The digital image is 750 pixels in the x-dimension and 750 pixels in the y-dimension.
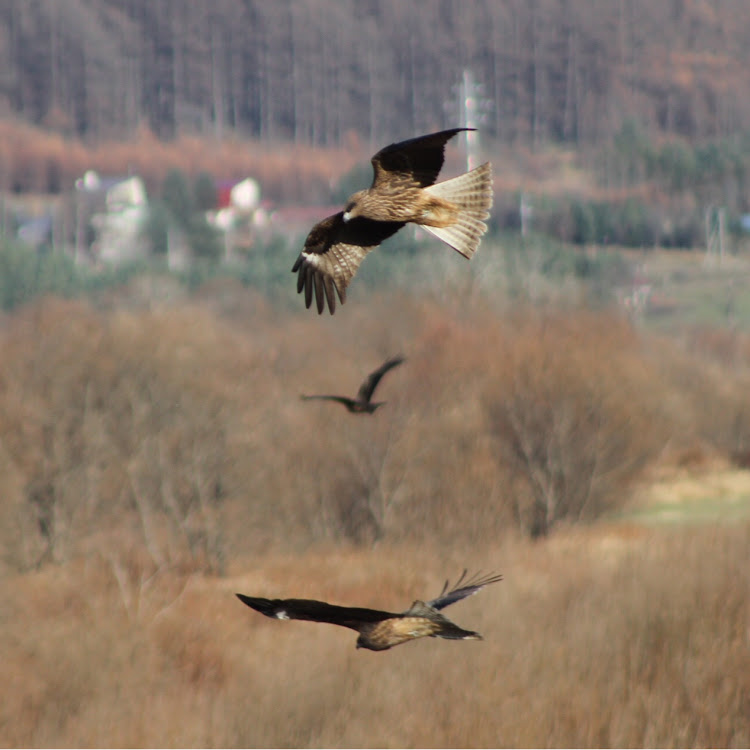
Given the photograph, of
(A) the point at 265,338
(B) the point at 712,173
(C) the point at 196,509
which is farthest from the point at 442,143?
(B) the point at 712,173

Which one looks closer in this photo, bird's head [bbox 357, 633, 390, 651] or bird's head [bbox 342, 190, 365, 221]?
bird's head [bbox 357, 633, 390, 651]

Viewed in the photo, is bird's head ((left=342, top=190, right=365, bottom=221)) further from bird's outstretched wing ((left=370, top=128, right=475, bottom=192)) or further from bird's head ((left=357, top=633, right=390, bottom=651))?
bird's head ((left=357, top=633, right=390, bottom=651))

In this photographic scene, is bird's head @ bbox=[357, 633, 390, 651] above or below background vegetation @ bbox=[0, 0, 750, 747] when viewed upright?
above

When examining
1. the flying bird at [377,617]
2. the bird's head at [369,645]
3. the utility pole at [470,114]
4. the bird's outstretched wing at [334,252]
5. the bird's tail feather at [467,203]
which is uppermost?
the bird's tail feather at [467,203]

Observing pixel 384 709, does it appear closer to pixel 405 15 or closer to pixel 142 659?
pixel 142 659

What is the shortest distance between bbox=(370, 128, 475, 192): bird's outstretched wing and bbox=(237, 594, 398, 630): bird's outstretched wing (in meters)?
2.56

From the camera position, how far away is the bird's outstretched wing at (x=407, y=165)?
7782 mm

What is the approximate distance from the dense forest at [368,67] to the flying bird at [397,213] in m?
105

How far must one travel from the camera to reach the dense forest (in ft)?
392

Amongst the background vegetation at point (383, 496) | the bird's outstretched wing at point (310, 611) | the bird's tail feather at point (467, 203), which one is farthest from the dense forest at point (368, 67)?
the bird's outstretched wing at point (310, 611)

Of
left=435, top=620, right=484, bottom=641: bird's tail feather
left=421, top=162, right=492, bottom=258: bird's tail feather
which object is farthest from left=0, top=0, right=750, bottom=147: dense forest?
left=435, top=620, right=484, bottom=641: bird's tail feather

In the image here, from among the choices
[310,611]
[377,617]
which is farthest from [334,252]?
[310,611]

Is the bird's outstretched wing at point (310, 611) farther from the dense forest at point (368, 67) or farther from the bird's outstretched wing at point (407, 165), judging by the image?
the dense forest at point (368, 67)

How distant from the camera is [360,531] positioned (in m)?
37.0
